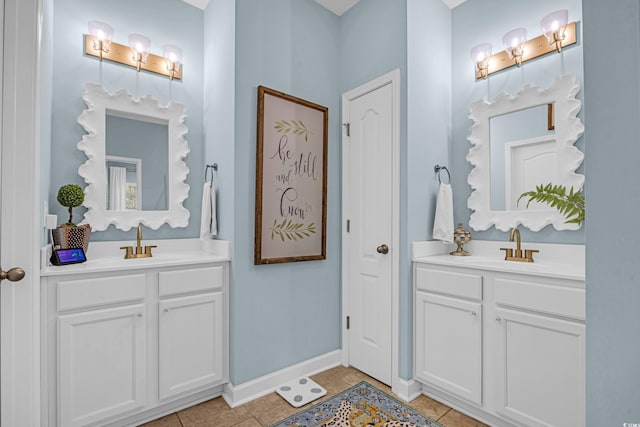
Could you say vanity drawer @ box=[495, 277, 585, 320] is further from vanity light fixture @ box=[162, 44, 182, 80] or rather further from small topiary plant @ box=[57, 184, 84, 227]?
vanity light fixture @ box=[162, 44, 182, 80]

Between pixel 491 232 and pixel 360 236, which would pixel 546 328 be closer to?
pixel 491 232

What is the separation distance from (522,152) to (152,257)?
2626 millimetres

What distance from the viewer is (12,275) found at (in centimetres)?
130

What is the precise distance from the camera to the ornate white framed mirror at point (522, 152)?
1900 mm

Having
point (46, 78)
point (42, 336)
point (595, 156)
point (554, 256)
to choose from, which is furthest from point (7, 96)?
point (554, 256)

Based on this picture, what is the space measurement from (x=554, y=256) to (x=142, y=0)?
3336mm

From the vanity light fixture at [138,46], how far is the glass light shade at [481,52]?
2.38 meters

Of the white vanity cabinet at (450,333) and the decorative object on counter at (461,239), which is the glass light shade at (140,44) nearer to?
the white vanity cabinet at (450,333)

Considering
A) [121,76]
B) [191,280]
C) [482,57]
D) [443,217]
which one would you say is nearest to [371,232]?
[443,217]

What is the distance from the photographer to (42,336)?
1.48 meters

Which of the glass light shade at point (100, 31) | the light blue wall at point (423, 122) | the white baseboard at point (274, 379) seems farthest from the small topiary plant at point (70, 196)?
the light blue wall at point (423, 122)

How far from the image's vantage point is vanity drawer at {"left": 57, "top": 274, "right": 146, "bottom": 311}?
154 centimetres

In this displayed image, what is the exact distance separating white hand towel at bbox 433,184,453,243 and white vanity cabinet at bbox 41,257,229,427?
150cm

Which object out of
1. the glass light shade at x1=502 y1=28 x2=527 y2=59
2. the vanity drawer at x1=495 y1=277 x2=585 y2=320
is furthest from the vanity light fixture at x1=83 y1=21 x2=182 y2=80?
the vanity drawer at x1=495 y1=277 x2=585 y2=320
